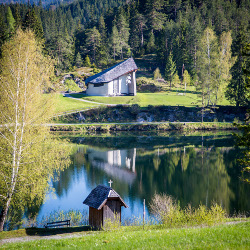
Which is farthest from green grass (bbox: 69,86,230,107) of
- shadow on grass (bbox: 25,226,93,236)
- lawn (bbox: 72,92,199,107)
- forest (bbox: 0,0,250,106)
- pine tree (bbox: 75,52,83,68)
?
shadow on grass (bbox: 25,226,93,236)

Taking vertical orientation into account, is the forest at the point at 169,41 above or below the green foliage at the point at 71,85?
above

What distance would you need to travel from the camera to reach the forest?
57469 mm

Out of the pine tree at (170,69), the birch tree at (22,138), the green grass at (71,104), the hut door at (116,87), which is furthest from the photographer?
the pine tree at (170,69)

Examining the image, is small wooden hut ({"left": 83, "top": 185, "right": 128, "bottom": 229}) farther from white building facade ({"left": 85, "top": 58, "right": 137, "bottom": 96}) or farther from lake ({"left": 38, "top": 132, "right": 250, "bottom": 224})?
white building facade ({"left": 85, "top": 58, "right": 137, "bottom": 96})

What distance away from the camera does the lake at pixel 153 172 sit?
2317 centimetres

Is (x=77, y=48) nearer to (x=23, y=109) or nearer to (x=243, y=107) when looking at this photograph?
(x=243, y=107)

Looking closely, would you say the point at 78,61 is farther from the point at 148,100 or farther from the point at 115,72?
the point at 148,100

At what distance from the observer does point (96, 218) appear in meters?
17.1

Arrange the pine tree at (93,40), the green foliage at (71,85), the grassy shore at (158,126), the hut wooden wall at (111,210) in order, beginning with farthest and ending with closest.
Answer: the pine tree at (93,40), the green foliage at (71,85), the grassy shore at (158,126), the hut wooden wall at (111,210)

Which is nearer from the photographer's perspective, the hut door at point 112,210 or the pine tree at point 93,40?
the hut door at point 112,210

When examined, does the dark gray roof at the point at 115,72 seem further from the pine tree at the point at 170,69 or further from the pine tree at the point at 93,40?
the pine tree at the point at 93,40

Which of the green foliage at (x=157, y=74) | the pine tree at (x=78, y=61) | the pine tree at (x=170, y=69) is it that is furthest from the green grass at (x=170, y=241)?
the pine tree at (x=78, y=61)

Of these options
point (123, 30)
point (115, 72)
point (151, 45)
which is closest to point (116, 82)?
point (115, 72)

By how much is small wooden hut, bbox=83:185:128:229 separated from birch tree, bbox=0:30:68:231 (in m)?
3.08
